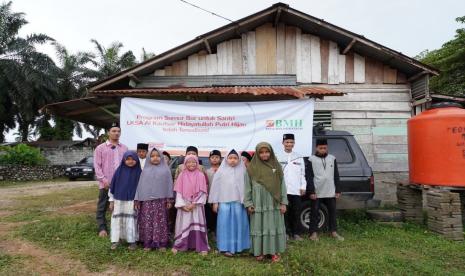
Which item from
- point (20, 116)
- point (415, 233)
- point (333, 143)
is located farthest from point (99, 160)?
point (20, 116)

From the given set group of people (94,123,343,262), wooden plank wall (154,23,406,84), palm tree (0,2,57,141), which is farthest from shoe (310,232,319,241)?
palm tree (0,2,57,141)

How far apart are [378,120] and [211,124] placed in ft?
14.8

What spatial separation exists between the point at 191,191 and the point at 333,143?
8.94ft

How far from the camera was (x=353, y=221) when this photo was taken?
6.73 m

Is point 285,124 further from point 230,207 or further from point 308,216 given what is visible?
point 230,207

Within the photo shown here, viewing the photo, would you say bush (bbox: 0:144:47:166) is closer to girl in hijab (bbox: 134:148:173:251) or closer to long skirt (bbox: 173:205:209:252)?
girl in hijab (bbox: 134:148:173:251)

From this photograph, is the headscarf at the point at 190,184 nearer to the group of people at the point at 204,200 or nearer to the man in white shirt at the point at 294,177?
the group of people at the point at 204,200

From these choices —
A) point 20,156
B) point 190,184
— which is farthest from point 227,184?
point 20,156

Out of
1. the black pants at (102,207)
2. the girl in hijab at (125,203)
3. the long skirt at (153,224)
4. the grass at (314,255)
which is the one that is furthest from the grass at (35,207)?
the long skirt at (153,224)

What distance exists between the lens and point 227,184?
492cm

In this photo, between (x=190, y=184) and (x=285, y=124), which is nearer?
(x=190, y=184)

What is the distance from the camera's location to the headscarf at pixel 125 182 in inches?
198

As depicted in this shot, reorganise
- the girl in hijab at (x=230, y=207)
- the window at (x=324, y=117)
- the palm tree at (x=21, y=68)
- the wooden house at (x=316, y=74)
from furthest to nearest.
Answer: the palm tree at (x=21, y=68) → the window at (x=324, y=117) → the wooden house at (x=316, y=74) → the girl in hijab at (x=230, y=207)

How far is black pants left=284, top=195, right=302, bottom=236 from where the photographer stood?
5.59 meters
